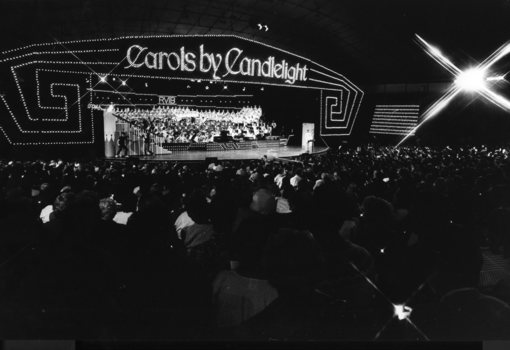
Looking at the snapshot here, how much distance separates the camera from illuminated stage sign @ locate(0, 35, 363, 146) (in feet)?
42.7

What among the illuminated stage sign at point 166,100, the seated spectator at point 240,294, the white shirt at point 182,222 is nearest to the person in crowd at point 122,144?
the illuminated stage sign at point 166,100

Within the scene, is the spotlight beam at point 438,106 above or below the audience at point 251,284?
above

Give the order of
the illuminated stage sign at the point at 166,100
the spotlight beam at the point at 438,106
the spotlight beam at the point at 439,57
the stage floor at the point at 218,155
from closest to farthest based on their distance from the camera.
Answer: the stage floor at the point at 218,155
the spotlight beam at the point at 439,57
the illuminated stage sign at the point at 166,100
the spotlight beam at the point at 438,106

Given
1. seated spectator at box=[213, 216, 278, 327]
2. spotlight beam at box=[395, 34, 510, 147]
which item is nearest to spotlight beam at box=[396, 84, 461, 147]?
spotlight beam at box=[395, 34, 510, 147]

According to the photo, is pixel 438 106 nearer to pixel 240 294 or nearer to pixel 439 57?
pixel 439 57

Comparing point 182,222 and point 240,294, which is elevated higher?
point 182,222

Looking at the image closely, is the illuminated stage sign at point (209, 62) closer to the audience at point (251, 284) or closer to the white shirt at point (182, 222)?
the white shirt at point (182, 222)

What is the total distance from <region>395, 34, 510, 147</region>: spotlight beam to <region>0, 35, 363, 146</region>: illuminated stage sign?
338 inches

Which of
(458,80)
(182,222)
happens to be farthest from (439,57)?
(182,222)

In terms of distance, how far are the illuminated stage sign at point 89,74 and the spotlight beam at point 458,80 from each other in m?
8.60

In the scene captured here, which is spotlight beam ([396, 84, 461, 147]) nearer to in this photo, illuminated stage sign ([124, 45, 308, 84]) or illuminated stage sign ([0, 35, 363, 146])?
illuminated stage sign ([124, 45, 308, 84])

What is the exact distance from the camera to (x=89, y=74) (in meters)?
13.8

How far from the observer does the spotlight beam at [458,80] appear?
59.0 feet

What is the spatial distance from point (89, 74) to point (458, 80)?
19750 mm
